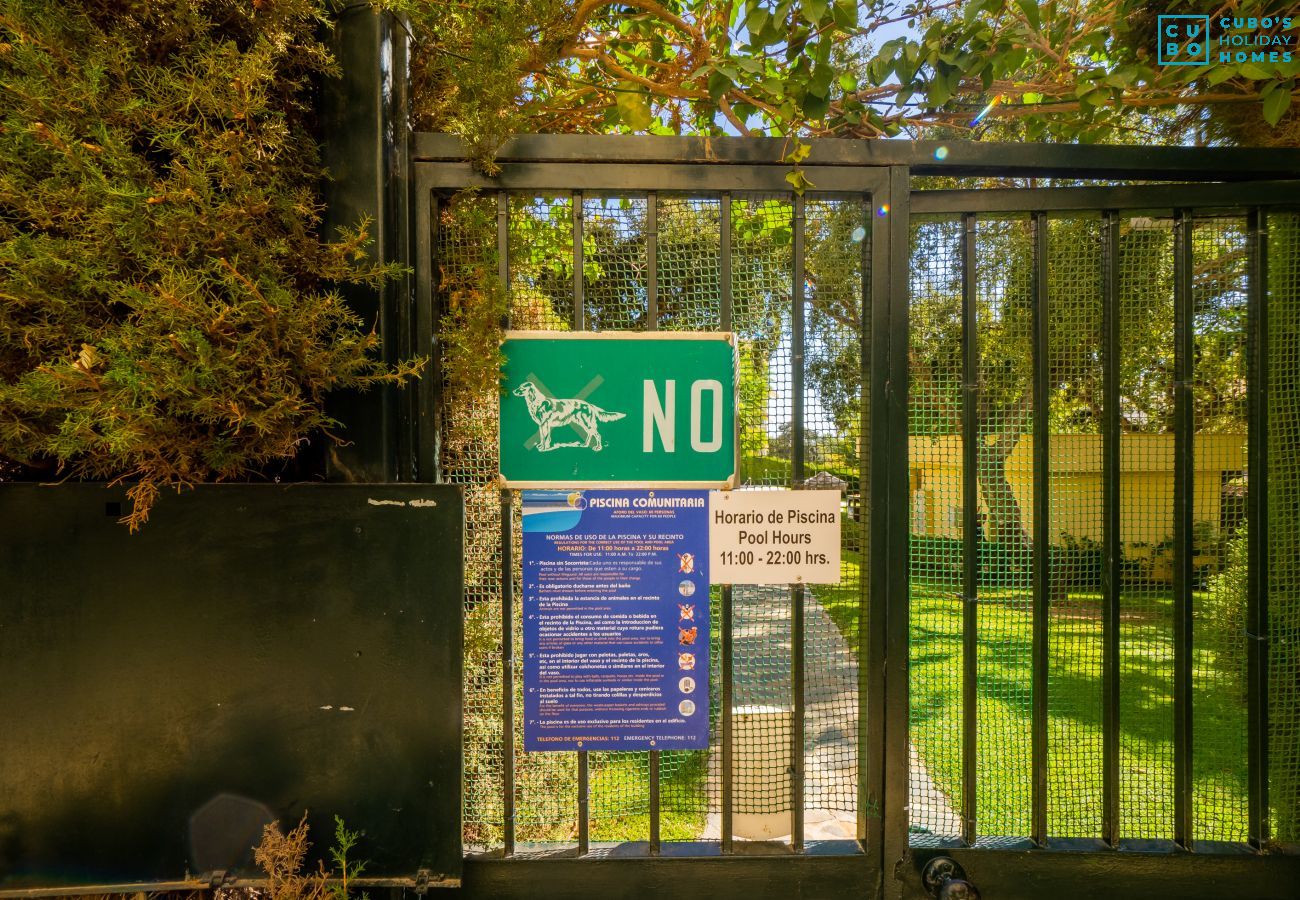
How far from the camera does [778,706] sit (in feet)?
6.75

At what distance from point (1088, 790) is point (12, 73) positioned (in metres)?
4.06

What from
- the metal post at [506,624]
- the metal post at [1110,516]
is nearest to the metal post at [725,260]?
the metal post at [506,624]

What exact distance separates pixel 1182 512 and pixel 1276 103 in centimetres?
149

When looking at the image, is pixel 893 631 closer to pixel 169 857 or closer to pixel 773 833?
pixel 773 833

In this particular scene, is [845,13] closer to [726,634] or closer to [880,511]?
[880,511]

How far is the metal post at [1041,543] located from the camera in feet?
6.81

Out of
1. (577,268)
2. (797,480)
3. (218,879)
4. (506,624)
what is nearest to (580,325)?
(577,268)

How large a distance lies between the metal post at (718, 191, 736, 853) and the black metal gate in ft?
0.04

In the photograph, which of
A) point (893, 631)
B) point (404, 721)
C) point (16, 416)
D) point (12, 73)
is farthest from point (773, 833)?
point (12, 73)

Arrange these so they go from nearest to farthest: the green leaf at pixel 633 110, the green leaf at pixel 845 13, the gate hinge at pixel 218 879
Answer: the gate hinge at pixel 218 879, the green leaf at pixel 845 13, the green leaf at pixel 633 110

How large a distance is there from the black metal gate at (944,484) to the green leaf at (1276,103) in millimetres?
133

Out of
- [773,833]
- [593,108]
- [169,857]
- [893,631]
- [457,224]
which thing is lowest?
[773,833]

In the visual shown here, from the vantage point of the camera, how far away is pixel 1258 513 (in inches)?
83.0

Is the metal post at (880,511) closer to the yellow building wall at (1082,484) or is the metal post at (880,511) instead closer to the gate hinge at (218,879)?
the yellow building wall at (1082,484)
